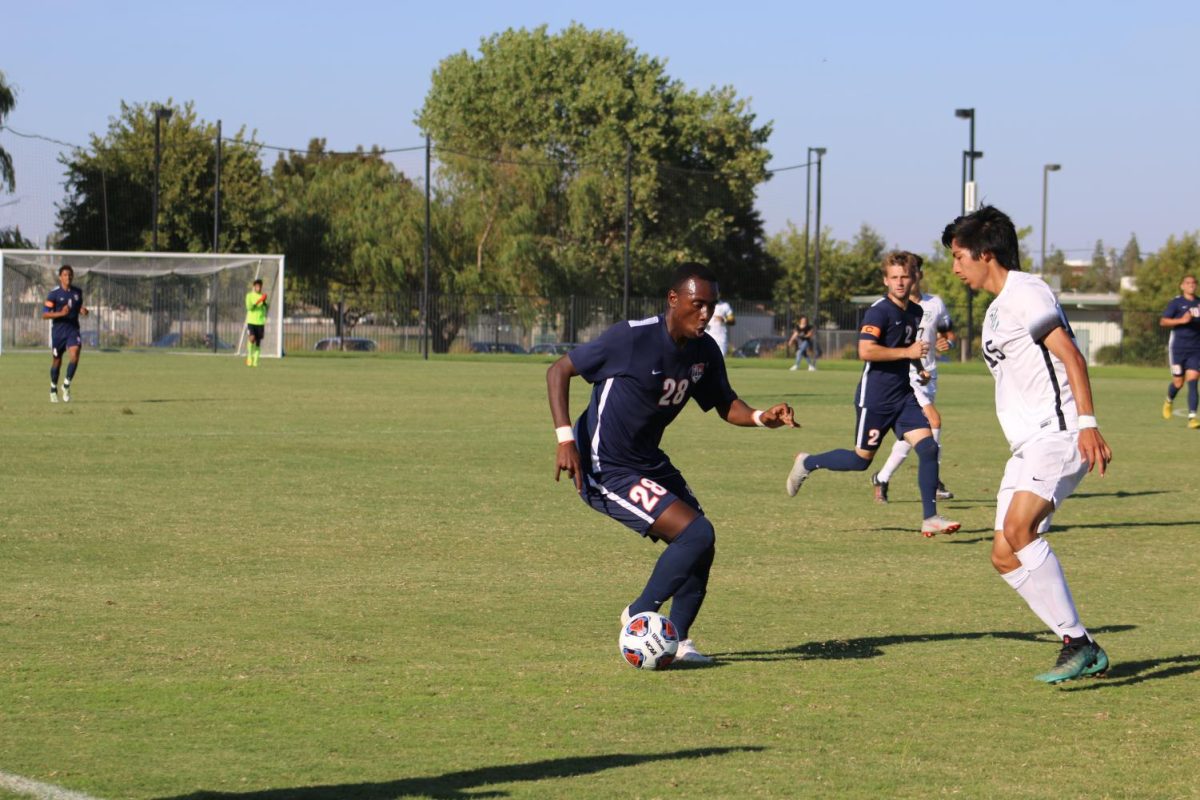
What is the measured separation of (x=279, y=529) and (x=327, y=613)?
3328 mm

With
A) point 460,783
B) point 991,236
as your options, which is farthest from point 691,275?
point 460,783

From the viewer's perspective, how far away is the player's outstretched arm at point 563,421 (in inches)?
274

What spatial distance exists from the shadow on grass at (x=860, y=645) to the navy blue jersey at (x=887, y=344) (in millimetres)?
4341

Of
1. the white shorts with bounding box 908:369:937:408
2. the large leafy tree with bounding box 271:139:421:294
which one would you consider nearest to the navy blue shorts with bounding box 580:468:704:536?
the white shorts with bounding box 908:369:937:408

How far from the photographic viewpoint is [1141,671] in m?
7.05

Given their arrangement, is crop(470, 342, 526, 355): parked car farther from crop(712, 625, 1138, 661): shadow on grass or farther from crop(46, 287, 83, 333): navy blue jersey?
crop(712, 625, 1138, 661): shadow on grass

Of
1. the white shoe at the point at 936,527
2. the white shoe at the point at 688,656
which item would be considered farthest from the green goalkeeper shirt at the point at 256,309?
the white shoe at the point at 688,656

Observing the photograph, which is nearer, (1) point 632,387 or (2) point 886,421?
(1) point 632,387

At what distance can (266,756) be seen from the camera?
17.5 ft

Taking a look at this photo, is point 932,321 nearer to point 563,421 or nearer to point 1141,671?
point 1141,671

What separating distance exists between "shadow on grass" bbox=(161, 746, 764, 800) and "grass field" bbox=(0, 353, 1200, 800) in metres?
0.02

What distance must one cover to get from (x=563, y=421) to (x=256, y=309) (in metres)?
35.7

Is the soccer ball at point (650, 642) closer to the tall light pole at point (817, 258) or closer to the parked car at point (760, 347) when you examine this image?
the tall light pole at point (817, 258)

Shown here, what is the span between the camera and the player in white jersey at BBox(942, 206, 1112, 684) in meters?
6.71
